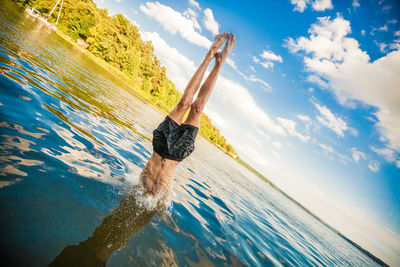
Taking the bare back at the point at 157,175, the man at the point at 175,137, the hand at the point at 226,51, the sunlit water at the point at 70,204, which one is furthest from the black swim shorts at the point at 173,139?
the hand at the point at 226,51

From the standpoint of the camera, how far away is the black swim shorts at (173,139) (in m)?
3.20

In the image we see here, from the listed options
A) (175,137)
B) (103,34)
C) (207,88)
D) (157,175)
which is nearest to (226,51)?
(207,88)

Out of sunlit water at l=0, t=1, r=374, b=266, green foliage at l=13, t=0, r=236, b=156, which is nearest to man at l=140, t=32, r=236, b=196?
sunlit water at l=0, t=1, r=374, b=266

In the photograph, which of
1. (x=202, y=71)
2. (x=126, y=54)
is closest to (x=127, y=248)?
(x=202, y=71)

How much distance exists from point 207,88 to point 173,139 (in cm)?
132

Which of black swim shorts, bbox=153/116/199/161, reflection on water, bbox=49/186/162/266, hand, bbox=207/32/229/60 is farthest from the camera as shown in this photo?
hand, bbox=207/32/229/60

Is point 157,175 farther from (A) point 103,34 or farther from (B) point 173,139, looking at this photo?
(A) point 103,34

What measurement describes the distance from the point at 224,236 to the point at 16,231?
399cm

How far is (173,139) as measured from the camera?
3262mm

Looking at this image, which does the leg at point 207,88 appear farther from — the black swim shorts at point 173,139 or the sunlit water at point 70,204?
the sunlit water at point 70,204

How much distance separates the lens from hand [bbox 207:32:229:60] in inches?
151

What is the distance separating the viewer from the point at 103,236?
6.97 ft

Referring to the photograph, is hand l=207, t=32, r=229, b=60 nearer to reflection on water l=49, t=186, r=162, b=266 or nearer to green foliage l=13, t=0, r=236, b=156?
reflection on water l=49, t=186, r=162, b=266

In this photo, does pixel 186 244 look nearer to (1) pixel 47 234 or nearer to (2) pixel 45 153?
(1) pixel 47 234
